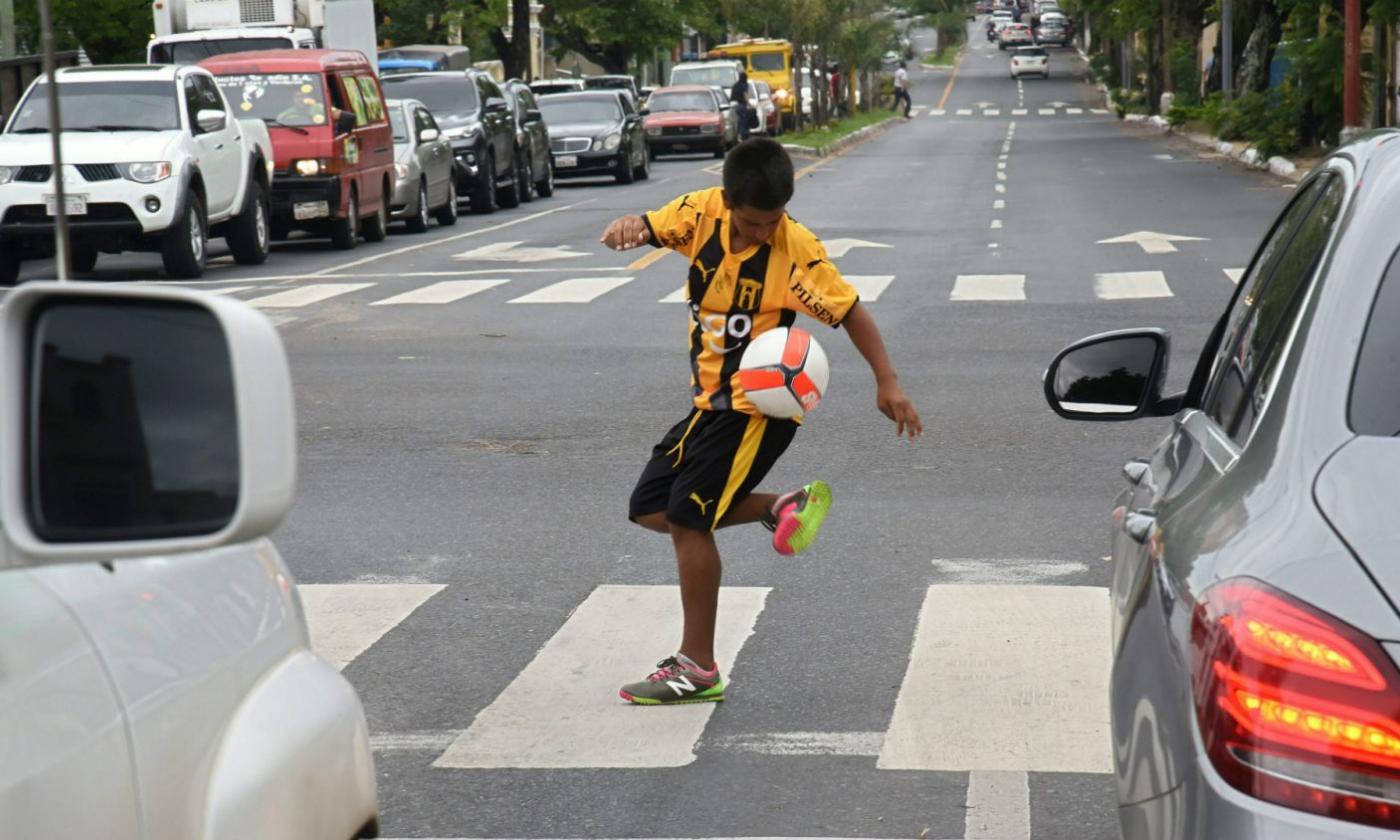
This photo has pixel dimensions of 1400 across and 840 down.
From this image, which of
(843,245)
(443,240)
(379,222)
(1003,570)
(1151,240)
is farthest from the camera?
(443,240)

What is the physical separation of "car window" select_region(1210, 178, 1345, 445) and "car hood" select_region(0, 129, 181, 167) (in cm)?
1662

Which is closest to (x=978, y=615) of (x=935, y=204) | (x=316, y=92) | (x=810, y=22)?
(x=316, y=92)

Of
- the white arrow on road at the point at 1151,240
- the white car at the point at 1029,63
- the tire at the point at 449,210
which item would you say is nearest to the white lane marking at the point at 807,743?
the white arrow on road at the point at 1151,240

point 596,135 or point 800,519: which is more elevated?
point 800,519

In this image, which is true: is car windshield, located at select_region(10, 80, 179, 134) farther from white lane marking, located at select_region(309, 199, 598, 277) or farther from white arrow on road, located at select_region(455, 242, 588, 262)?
white arrow on road, located at select_region(455, 242, 588, 262)

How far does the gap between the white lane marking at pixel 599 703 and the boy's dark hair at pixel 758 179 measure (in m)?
1.39

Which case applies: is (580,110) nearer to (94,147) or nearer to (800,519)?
(94,147)

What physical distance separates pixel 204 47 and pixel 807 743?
27128 mm

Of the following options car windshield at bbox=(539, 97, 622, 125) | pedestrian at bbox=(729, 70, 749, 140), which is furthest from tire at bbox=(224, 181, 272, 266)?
pedestrian at bbox=(729, 70, 749, 140)

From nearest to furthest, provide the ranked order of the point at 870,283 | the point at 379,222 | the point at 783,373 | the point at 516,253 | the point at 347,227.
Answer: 1. the point at 783,373
2. the point at 870,283
3. the point at 516,253
4. the point at 347,227
5. the point at 379,222

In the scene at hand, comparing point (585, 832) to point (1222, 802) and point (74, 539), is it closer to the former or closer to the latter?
point (1222, 802)

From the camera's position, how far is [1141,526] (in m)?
3.28

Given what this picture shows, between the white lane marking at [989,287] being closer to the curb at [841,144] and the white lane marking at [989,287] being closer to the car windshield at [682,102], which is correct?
the curb at [841,144]

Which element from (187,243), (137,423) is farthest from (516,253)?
(137,423)
